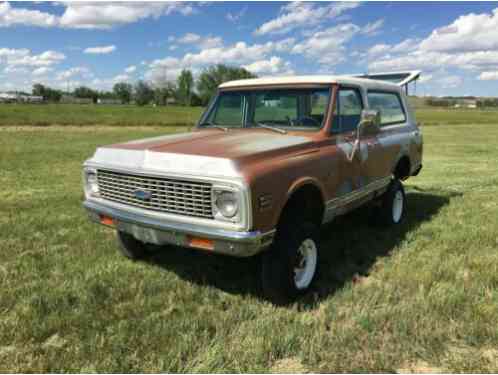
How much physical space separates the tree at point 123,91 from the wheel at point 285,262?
118994 mm

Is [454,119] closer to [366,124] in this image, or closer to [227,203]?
[366,124]

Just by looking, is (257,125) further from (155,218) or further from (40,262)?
(40,262)

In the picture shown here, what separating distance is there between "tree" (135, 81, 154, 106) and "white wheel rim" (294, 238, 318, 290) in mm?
108232

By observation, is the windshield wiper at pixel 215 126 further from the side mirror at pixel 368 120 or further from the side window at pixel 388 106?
the side window at pixel 388 106

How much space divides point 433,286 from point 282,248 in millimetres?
1591

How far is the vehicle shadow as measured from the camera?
4121mm

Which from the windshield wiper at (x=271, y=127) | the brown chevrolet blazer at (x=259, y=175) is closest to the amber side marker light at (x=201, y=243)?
the brown chevrolet blazer at (x=259, y=175)

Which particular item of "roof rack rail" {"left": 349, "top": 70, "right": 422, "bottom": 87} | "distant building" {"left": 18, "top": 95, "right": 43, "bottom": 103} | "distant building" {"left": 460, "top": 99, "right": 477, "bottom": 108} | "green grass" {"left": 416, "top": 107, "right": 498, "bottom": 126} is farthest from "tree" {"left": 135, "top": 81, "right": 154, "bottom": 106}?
"roof rack rail" {"left": 349, "top": 70, "right": 422, "bottom": 87}

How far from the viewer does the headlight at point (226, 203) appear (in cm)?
311

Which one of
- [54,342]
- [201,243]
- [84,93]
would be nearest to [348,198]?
[201,243]

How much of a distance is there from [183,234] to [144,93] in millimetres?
111008

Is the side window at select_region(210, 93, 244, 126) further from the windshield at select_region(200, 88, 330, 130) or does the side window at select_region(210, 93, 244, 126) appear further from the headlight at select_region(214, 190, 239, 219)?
the headlight at select_region(214, 190, 239, 219)

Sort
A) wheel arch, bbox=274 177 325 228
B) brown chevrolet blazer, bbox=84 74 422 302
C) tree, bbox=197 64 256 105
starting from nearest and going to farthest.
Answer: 1. brown chevrolet blazer, bbox=84 74 422 302
2. wheel arch, bbox=274 177 325 228
3. tree, bbox=197 64 256 105

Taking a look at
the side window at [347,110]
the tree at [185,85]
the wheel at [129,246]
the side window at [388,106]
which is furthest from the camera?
the tree at [185,85]
